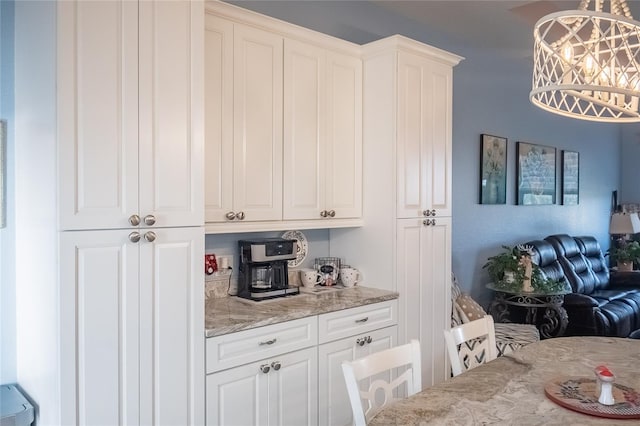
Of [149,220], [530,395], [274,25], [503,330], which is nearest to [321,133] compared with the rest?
[274,25]

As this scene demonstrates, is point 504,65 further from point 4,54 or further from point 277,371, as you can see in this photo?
point 4,54

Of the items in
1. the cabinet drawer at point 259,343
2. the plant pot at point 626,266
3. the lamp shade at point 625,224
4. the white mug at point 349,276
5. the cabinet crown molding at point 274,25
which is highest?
the cabinet crown molding at point 274,25

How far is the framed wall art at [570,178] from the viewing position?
580 cm

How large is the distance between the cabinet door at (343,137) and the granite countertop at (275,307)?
1.66 feet

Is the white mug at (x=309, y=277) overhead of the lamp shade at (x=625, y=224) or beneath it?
beneath

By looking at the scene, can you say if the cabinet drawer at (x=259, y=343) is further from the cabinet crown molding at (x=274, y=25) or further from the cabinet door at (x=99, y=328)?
the cabinet crown molding at (x=274, y=25)

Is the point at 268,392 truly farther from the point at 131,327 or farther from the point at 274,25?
the point at 274,25

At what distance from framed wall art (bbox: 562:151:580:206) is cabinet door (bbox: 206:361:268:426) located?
4.76m

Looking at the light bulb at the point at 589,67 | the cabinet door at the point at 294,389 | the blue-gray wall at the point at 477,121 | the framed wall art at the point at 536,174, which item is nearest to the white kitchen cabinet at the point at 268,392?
the cabinet door at the point at 294,389

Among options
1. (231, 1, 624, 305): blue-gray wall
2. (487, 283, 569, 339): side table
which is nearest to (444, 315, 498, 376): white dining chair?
(487, 283, 569, 339): side table

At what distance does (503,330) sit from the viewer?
367cm

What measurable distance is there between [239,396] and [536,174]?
4.22 metres

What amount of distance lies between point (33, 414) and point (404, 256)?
2.02m

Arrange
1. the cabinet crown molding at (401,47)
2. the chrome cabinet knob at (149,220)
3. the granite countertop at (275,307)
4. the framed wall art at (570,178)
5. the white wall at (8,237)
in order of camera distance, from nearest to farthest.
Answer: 1. the chrome cabinet knob at (149,220)
2. the white wall at (8,237)
3. the granite countertop at (275,307)
4. the cabinet crown molding at (401,47)
5. the framed wall art at (570,178)
